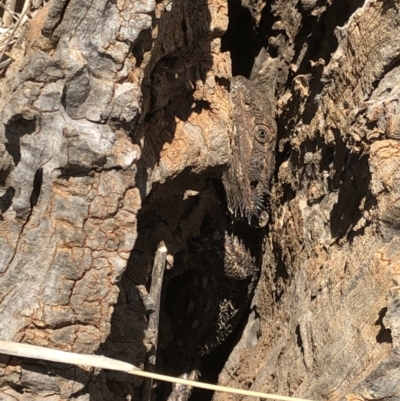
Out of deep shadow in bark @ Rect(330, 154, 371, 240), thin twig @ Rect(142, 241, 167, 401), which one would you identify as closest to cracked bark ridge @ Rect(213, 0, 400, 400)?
deep shadow in bark @ Rect(330, 154, 371, 240)

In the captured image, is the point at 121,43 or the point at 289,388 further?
the point at 289,388

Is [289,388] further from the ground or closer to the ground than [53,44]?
closer to the ground

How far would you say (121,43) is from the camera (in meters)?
1.62

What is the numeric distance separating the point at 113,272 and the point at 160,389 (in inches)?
61.9

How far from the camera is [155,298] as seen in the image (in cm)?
218

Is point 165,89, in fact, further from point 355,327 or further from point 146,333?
point 355,327

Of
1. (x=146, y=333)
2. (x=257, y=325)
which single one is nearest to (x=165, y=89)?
(x=146, y=333)

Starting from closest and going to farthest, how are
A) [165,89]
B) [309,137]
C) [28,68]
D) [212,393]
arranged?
1. [28,68]
2. [165,89]
3. [309,137]
4. [212,393]

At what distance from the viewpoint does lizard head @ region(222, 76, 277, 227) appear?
8.72ft

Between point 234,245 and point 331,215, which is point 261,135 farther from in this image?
point 331,215

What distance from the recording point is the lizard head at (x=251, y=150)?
8.72ft

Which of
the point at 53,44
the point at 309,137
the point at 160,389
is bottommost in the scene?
the point at 160,389

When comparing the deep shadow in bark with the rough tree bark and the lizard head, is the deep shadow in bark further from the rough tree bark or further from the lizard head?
the lizard head

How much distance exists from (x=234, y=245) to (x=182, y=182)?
0.72 meters
